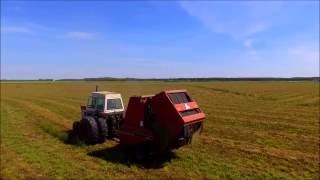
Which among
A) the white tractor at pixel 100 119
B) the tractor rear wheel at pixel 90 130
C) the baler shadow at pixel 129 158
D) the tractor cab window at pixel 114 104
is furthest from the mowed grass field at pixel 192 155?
the tractor cab window at pixel 114 104

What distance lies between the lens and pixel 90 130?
51.1 ft

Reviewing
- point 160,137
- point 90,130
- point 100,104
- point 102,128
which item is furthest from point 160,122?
point 100,104

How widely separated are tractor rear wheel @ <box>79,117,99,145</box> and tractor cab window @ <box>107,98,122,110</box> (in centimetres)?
100

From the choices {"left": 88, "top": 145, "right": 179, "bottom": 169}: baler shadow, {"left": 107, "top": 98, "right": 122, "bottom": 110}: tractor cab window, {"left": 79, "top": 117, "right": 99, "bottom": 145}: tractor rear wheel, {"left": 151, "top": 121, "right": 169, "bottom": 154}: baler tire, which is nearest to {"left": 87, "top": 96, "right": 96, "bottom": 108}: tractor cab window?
{"left": 107, "top": 98, "right": 122, "bottom": 110}: tractor cab window

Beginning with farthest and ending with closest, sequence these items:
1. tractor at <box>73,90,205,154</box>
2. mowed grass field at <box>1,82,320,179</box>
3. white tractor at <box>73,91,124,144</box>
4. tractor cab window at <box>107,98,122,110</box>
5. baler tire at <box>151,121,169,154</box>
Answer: tractor cab window at <box>107,98,122,110</box>, white tractor at <box>73,91,124,144</box>, baler tire at <box>151,121,169,154</box>, tractor at <box>73,90,205,154</box>, mowed grass field at <box>1,82,320,179</box>

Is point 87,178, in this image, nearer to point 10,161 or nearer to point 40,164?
point 40,164

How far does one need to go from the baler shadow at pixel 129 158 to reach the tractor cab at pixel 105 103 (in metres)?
1.96

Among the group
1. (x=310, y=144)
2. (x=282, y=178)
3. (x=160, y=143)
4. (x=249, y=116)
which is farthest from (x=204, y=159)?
(x=249, y=116)

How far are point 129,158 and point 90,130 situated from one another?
2.40 metres

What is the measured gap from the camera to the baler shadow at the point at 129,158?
13258mm

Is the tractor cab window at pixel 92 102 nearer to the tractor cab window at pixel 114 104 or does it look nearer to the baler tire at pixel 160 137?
the tractor cab window at pixel 114 104

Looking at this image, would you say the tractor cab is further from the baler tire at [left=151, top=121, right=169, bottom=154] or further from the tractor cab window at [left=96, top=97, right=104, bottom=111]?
the baler tire at [left=151, top=121, right=169, bottom=154]

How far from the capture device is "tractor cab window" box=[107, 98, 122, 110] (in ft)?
54.3

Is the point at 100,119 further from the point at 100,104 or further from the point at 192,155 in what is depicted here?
the point at 192,155
